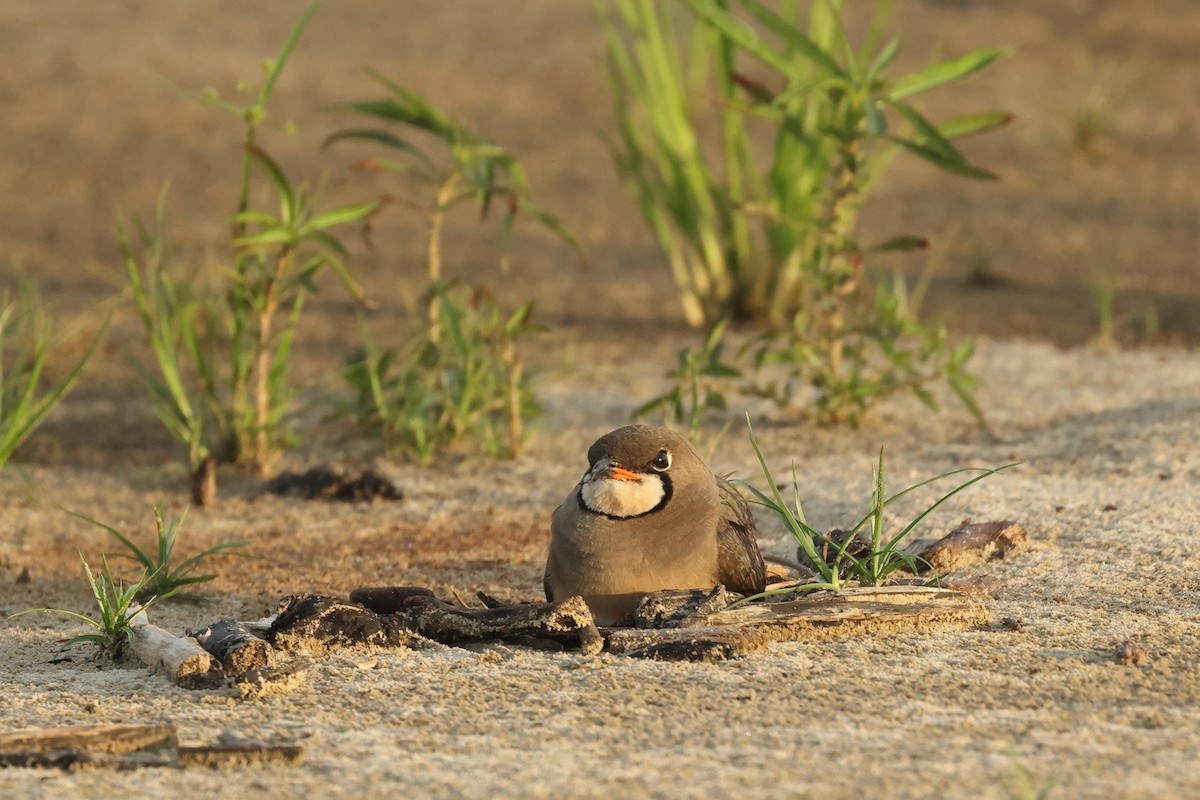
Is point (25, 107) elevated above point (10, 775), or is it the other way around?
point (25, 107)

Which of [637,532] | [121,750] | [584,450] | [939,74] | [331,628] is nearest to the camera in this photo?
[121,750]

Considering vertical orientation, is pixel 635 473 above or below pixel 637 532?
above

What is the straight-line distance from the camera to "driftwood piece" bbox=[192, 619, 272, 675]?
3.22 metres

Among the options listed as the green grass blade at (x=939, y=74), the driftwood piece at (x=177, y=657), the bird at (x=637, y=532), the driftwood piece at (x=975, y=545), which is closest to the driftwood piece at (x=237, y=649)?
the driftwood piece at (x=177, y=657)

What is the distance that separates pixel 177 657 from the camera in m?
3.26

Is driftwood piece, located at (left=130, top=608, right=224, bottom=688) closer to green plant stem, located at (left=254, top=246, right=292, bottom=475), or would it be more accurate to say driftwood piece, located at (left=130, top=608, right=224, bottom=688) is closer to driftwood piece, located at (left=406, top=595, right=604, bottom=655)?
driftwood piece, located at (left=406, top=595, right=604, bottom=655)

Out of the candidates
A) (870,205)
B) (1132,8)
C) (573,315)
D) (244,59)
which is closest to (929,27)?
(1132,8)

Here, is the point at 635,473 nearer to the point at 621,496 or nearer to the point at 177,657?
the point at 621,496

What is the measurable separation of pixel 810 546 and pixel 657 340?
154 inches

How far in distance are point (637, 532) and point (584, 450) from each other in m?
2.12

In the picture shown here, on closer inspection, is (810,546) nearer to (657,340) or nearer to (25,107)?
(657,340)

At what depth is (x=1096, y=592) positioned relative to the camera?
3674mm

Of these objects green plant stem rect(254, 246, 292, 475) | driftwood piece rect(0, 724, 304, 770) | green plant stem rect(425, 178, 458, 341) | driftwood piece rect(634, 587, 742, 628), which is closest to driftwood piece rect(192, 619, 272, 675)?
driftwood piece rect(0, 724, 304, 770)

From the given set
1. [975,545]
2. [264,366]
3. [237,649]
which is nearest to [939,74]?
[975,545]
